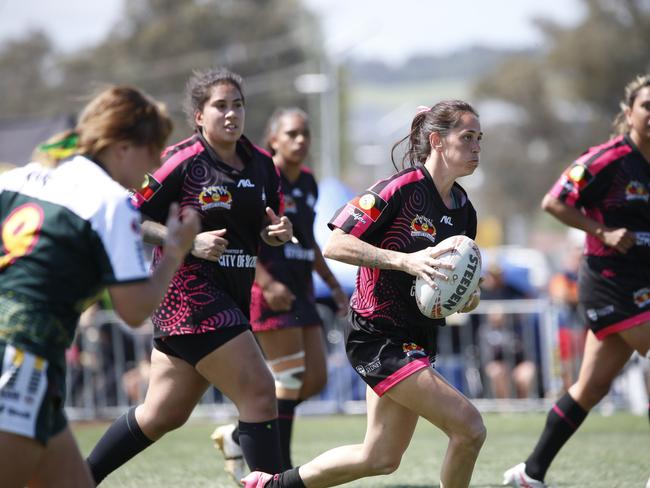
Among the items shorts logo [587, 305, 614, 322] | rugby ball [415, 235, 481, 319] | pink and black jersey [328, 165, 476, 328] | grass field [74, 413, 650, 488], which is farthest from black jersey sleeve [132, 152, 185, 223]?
shorts logo [587, 305, 614, 322]

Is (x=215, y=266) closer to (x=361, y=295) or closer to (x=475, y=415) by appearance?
(x=361, y=295)

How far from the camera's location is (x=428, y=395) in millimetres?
4789

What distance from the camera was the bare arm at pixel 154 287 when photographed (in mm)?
3715

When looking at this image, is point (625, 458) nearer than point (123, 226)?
No

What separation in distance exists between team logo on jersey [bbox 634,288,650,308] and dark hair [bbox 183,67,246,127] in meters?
2.67

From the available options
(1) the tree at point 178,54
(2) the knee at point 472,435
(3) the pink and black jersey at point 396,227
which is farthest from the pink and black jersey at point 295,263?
(1) the tree at point 178,54

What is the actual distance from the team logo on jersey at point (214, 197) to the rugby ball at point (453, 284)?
126cm

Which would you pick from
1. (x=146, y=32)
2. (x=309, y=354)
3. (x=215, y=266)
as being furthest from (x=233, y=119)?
(x=146, y=32)

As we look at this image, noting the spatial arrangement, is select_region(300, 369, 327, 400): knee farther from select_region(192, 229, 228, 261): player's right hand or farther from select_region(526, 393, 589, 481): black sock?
select_region(192, 229, 228, 261): player's right hand

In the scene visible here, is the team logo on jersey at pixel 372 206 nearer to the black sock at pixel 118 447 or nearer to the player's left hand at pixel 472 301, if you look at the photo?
the player's left hand at pixel 472 301

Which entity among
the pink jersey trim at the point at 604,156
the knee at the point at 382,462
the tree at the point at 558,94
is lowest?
the knee at the point at 382,462

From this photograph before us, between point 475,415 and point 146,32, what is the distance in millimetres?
50116

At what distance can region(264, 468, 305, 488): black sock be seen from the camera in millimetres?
5172

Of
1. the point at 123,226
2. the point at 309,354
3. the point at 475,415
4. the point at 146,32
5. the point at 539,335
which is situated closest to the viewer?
the point at 123,226
